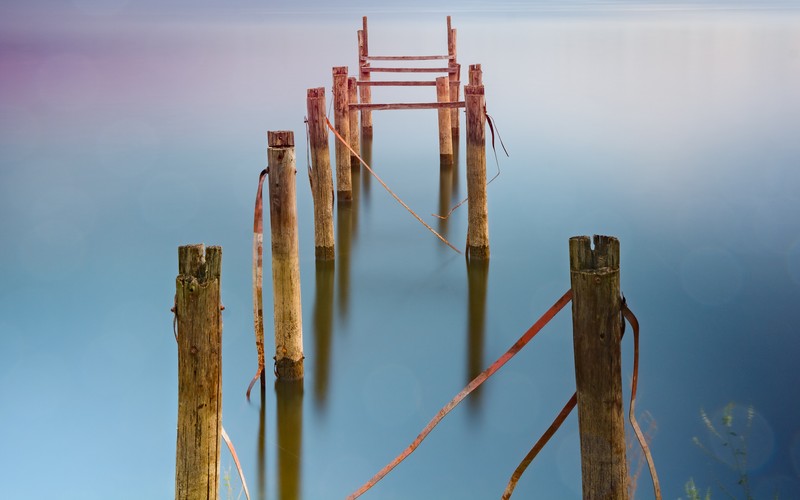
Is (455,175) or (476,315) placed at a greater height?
(455,175)

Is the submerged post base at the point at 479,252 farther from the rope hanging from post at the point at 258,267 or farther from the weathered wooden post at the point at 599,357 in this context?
the weathered wooden post at the point at 599,357

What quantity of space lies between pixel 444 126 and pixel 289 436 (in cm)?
922

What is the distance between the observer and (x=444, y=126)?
15.2 metres

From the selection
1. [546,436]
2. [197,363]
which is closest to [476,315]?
[546,436]

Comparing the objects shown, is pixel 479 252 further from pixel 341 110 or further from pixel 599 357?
pixel 599 357

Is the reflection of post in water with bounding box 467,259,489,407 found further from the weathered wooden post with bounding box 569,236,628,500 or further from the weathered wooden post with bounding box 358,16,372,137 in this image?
the weathered wooden post with bounding box 358,16,372,137

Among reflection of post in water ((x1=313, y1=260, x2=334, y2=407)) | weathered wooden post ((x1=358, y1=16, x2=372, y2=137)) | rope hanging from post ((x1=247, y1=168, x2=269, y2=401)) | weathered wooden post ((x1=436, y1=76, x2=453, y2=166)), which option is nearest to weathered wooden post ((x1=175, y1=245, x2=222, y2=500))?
rope hanging from post ((x1=247, y1=168, x2=269, y2=401))

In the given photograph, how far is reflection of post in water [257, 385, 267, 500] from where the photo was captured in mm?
5965

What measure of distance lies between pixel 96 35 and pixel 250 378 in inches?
1667

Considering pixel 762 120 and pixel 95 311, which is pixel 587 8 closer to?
pixel 762 120

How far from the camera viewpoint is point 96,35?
46.4 metres

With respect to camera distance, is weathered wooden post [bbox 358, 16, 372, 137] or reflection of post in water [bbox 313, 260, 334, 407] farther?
weathered wooden post [bbox 358, 16, 372, 137]

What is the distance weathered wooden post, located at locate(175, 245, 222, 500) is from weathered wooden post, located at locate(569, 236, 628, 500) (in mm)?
1543

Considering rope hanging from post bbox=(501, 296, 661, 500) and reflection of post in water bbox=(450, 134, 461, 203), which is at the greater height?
reflection of post in water bbox=(450, 134, 461, 203)
